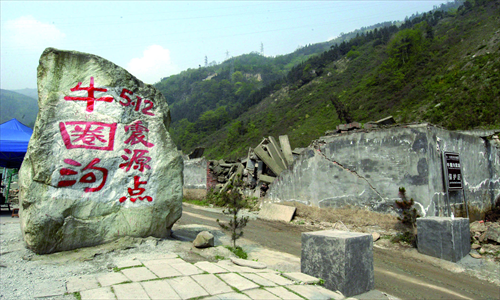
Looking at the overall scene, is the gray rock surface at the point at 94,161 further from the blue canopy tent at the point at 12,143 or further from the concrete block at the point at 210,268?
the blue canopy tent at the point at 12,143

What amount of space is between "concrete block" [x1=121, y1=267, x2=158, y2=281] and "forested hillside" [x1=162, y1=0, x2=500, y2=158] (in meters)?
17.9

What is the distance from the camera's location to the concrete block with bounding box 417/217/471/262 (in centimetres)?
576

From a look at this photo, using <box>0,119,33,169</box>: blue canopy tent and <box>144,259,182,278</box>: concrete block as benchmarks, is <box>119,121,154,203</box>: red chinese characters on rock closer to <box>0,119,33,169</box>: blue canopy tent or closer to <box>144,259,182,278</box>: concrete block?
<box>144,259,182,278</box>: concrete block

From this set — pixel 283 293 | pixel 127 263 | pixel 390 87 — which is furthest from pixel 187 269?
pixel 390 87

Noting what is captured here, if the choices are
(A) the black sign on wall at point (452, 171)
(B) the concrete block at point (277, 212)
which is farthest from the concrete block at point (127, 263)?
(A) the black sign on wall at point (452, 171)

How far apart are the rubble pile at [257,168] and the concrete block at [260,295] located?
29.9 ft

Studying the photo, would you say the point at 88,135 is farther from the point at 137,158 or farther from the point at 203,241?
the point at 203,241

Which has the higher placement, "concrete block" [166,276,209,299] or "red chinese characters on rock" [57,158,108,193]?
"red chinese characters on rock" [57,158,108,193]

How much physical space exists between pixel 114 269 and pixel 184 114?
3207 inches

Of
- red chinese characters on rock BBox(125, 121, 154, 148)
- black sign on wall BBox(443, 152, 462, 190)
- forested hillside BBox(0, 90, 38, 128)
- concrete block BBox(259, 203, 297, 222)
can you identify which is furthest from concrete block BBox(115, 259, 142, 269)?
forested hillside BBox(0, 90, 38, 128)

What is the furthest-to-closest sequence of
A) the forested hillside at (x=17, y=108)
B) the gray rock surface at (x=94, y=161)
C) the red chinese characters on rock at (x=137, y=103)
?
the forested hillside at (x=17, y=108), the red chinese characters on rock at (x=137, y=103), the gray rock surface at (x=94, y=161)

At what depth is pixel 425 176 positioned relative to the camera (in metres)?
6.99

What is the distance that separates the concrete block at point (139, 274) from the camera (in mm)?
3373

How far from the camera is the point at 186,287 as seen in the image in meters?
3.14
